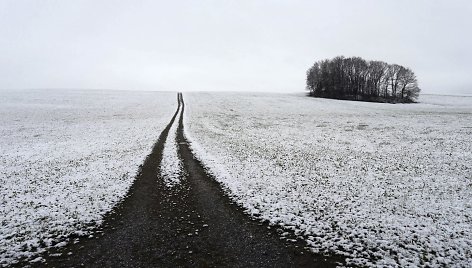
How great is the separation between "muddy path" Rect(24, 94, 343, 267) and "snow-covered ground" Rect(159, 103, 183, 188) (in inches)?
58.3

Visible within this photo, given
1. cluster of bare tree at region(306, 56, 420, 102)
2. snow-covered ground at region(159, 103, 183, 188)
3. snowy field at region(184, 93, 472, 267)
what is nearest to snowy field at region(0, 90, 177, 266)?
snow-covered ground at region(159, 103, 183, 188)

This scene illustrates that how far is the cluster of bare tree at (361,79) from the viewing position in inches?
3538

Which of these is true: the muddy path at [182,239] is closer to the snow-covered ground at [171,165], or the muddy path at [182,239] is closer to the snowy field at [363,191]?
the snowy field at [363,191]

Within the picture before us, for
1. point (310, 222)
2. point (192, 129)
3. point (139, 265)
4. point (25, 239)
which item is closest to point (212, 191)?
point (310, 222)

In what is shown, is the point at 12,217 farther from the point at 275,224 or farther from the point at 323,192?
the point at 323,192

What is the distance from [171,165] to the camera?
1506cm

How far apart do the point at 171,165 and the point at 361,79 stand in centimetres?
9414

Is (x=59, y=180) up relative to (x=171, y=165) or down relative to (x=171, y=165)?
down

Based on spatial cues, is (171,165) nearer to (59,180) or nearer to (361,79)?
(59,180)

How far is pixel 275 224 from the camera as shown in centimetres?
852

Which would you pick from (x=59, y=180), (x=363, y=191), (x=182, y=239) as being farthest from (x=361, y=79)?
(x=182, y=239)

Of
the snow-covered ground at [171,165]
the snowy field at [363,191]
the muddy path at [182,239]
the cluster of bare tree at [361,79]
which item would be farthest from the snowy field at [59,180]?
the cluster of bare tree at [361,79]

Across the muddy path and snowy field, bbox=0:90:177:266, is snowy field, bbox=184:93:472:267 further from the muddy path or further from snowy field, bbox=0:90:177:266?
snowy field, bbox=0:90:177:266

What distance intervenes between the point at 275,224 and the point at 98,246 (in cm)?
488
